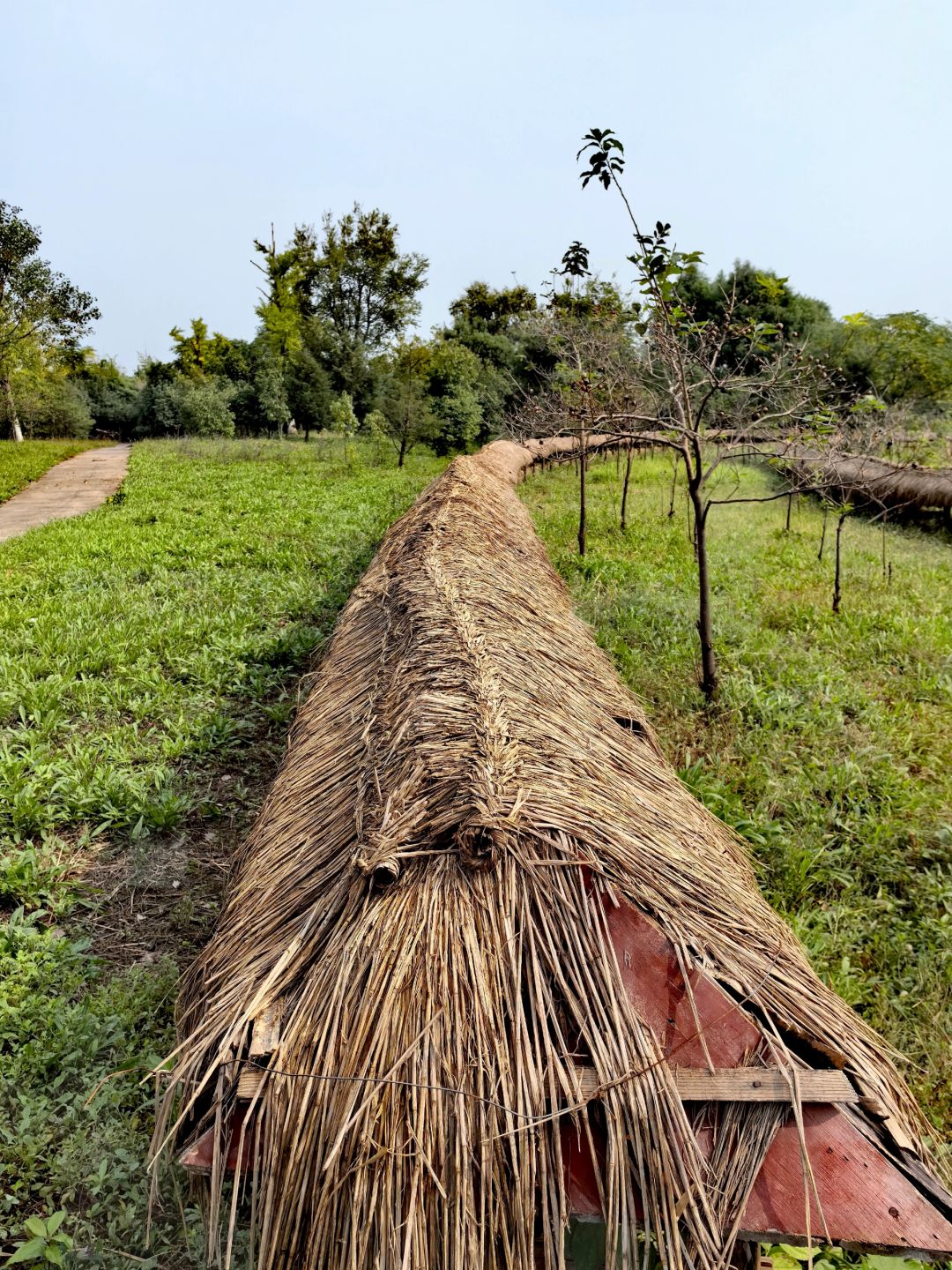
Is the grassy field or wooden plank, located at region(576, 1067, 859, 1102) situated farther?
the grassy field

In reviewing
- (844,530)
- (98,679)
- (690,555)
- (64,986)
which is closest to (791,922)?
(64,986)

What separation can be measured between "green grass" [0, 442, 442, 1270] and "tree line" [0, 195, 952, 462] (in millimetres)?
9357

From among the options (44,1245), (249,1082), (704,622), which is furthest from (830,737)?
(44,1245)

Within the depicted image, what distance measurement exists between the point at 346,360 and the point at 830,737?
104ft

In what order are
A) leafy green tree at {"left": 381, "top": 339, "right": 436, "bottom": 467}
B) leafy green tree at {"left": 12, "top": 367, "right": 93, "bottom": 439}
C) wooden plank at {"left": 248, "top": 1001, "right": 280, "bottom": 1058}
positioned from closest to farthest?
wooden plank at {"left": 248, "top": 1001, "right": 280, "bottom": 1058}
leafy green tree at {"left": 381, "top": 339, "right": 436, "bottom": 467}
leafy green tree at {"left": 12, "top": 367, "right": 93, "bottom": 439}

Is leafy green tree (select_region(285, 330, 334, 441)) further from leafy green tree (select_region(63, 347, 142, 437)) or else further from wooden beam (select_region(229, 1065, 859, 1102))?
wooden beam (select_region(229, 1065, 859, 1102))

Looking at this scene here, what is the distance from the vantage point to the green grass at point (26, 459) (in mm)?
16516

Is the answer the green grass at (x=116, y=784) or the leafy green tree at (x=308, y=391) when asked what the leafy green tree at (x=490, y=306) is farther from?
the green grass at (x=116, y=784)

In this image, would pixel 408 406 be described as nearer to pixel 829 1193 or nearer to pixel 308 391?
pixel 308 391

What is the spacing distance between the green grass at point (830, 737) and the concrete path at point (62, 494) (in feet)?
28.6

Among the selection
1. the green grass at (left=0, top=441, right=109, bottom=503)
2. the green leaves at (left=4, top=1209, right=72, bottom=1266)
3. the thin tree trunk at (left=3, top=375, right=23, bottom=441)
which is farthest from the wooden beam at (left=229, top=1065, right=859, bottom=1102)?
the thin tree trunk at (left=3, top=375, right=23, bottom=441)

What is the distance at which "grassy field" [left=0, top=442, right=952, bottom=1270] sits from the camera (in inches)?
98.3

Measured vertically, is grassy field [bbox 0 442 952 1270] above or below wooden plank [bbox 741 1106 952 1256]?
below

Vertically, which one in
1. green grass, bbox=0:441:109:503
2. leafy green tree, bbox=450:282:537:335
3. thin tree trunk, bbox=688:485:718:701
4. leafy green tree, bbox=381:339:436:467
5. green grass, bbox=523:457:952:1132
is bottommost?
green grass, bbox=523:457:952:1132
